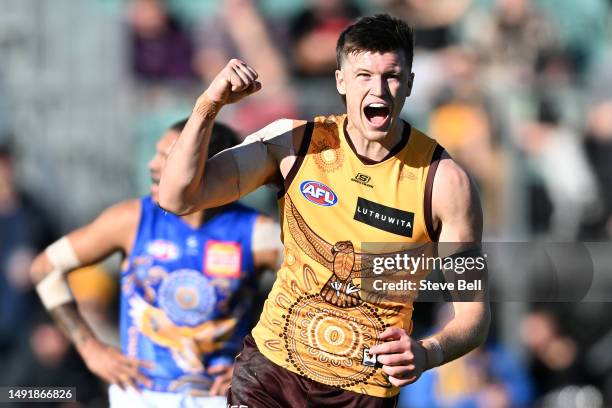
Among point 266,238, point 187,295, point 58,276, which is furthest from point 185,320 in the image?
point 58,276

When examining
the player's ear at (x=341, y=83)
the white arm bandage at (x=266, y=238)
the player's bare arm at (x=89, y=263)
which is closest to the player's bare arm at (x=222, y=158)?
the player's ear at (x=341, y=83)

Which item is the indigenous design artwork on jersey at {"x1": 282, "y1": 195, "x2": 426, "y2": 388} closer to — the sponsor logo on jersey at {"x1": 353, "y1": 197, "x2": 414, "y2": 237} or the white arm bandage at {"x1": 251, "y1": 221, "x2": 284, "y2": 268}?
the sponsor logo on jersey at {"x1": 353, "y1": 197, "x2": 414, "y2": 237}

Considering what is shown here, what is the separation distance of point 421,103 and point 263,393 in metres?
5.09

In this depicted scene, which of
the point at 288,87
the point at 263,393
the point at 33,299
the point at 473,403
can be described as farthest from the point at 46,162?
the point at 263,393

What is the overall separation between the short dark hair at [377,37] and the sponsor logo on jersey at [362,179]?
0.49m

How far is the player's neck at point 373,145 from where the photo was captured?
16.3 feet

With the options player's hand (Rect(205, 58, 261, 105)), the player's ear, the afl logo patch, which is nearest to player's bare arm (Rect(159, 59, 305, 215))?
player's hand (Rect(205, 58, 261, 105))

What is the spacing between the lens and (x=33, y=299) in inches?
364

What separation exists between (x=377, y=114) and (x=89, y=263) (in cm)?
256

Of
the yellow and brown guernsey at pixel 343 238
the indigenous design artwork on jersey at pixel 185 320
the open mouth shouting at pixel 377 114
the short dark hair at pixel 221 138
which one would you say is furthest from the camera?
the short dark hair at pixel 221 138

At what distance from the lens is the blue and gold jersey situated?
6.39 meters

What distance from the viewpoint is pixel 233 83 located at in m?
4.41

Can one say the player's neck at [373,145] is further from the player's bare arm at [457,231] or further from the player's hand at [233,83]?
the player's hand at [233,83]

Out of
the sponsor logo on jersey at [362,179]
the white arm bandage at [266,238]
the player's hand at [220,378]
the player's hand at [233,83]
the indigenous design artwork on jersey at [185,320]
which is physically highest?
the player's hand at [233,83]
